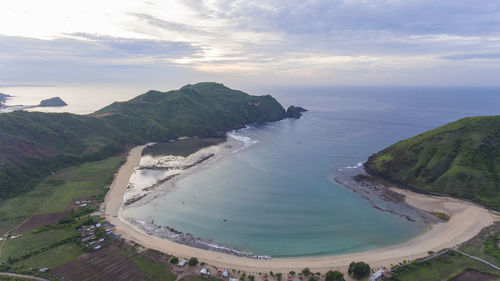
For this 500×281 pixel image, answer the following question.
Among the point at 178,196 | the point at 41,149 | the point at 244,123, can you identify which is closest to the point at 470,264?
the point at 178,196

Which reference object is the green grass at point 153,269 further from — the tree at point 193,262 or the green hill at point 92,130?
the green hill at point 92,130

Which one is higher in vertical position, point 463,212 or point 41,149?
point 41,149

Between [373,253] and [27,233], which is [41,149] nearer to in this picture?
[27,233]

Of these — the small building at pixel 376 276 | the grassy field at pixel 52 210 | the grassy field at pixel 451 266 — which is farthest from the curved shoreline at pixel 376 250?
the grassy field at pixel 52 210

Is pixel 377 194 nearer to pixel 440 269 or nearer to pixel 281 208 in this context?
pixel 281 208

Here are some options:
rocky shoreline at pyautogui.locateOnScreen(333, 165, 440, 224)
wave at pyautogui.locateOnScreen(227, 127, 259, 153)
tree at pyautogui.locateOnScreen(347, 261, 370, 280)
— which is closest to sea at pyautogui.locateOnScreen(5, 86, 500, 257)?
rocky shoreline at pyautogui.locateOnScreen(333, 165, 440, 224)

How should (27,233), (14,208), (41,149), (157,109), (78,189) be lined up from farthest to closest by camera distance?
(157,109)
(41,149)
(78,189)
(14,208)
(27,233)
